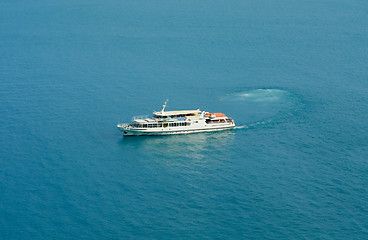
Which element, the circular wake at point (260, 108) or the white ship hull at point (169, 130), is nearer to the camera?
the white ship hull at point (169, 130)

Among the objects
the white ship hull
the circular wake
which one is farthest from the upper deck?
the circular wake

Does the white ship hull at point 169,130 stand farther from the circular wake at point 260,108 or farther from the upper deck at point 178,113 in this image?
the circular wake at point 260,108

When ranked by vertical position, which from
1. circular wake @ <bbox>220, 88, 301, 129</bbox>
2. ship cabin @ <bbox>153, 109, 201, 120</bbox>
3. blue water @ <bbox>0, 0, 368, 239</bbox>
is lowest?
blue water @ <bbox>0, 0, 368, 239</bbox>

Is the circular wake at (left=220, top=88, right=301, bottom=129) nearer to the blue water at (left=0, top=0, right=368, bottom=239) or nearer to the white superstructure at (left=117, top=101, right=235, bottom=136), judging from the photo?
the blue water at (left=0, top=0, right=368, bottom=239)

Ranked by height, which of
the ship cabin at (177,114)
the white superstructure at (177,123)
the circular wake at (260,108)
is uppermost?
the circular wake at (260,108)

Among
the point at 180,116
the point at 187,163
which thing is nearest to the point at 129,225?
the point at 187,163

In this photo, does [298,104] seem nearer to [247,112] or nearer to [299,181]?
[247,112]

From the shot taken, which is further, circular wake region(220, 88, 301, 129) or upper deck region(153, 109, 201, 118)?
circular wake region(220, 88, 301, 129)

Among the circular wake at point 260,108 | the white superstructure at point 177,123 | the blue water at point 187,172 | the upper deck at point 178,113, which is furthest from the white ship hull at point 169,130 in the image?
the circular wake at point 260,108
